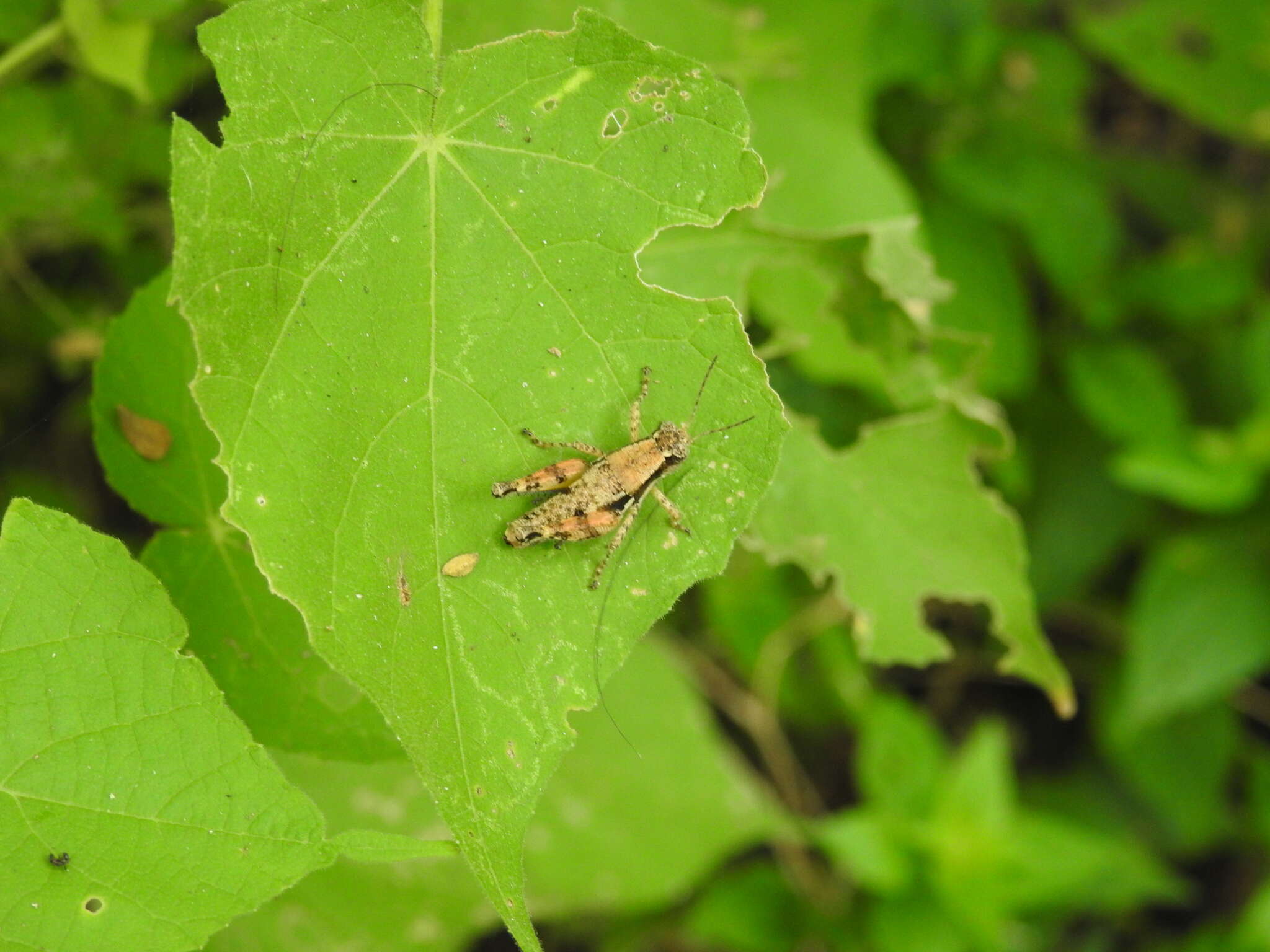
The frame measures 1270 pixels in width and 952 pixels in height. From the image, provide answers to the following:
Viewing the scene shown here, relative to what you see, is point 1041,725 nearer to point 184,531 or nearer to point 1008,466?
point 1008,466

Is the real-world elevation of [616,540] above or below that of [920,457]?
above

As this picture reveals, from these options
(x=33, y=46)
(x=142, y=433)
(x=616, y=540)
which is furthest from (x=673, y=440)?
(x=33, y=46)

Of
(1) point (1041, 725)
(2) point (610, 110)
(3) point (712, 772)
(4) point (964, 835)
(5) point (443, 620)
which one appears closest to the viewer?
(5) point (443, 620)

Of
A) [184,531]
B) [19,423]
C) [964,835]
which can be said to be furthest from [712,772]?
[19,423]

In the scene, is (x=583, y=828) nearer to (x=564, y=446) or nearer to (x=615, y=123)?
(x=564, y=446)

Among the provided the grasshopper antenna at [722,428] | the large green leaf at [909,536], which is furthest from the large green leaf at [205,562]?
the large green leaf at [909,536]

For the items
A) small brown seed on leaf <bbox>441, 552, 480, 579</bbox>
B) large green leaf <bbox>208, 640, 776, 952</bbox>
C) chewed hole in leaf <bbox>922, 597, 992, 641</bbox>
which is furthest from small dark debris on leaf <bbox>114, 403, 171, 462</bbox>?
chewed hole in leaf <bbox>922, 597, 992, 641</bbox>
